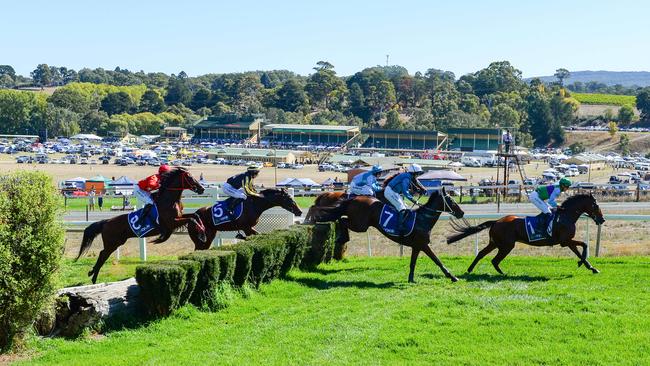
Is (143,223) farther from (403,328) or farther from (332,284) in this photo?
(403,328)

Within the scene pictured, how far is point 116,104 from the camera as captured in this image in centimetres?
16075

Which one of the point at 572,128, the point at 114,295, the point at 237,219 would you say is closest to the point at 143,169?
the point at 237,219

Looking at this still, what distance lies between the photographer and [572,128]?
13075 centimetres

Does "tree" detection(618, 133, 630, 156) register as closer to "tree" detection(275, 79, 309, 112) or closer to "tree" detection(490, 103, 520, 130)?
"tree" detection(490, 103, 520, 130)

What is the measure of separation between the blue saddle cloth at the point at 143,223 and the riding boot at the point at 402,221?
447 centimetres

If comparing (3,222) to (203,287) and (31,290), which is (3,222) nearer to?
(31,290)

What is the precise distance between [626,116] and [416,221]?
426ft

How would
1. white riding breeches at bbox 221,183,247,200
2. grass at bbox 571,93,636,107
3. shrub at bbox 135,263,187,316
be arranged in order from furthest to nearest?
grass at bbox 571,93,636,107
white riding breeches at bbox 221,183,247,200
shrub at bbox 135,263,187,316

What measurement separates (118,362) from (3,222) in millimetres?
2011

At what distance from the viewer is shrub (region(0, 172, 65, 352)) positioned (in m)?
8.19

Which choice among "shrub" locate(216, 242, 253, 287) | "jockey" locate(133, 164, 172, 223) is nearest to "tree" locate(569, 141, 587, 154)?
"jockey" locate(133, 164, 172, 223)

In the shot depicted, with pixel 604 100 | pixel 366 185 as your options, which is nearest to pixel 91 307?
pixel 366 185

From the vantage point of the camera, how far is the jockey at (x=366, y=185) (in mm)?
15953

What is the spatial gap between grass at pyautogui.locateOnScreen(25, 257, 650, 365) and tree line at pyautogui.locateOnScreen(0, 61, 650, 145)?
11261 centimetres
